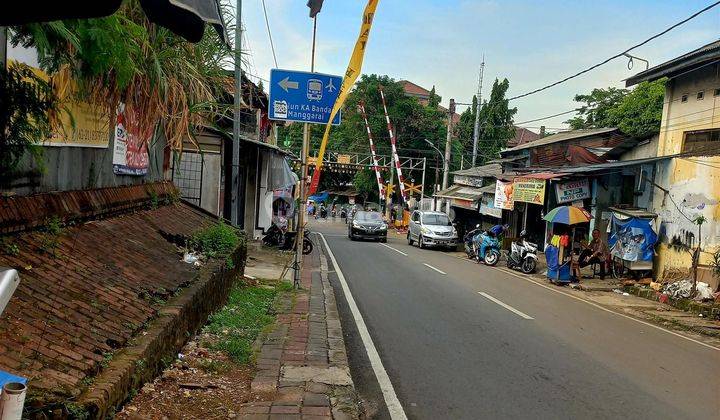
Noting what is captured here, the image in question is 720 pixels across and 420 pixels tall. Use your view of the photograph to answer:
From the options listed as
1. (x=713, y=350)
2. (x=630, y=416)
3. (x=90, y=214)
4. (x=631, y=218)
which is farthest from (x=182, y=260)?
(x=631, y=218)

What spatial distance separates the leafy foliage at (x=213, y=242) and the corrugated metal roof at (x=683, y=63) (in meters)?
11.9

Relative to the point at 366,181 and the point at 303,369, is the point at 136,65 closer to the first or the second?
the point at 303,369

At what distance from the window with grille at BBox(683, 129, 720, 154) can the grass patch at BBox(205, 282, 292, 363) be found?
37.1 ft

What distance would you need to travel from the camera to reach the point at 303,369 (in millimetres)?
5605

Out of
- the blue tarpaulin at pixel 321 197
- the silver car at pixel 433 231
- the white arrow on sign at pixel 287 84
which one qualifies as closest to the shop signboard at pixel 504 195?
the silver car at pixel 433 231

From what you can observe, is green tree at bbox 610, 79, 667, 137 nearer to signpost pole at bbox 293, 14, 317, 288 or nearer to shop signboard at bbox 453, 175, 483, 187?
shop signboard at bbox 453, 175, 483, 187

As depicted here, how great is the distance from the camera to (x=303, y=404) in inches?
181

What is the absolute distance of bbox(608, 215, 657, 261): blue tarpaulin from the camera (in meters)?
14.9

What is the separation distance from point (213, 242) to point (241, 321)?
1880 millimetres

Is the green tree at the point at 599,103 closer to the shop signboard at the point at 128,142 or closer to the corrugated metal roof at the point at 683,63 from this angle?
the corrugated metal roof at the point at 683,63

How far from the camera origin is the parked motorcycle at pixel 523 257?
18344 millimetres

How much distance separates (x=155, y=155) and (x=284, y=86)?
103 inches

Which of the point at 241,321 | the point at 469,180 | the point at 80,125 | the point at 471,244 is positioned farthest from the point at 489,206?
the point at 80,125

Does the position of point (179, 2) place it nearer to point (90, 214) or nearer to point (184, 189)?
point (90, 214)
